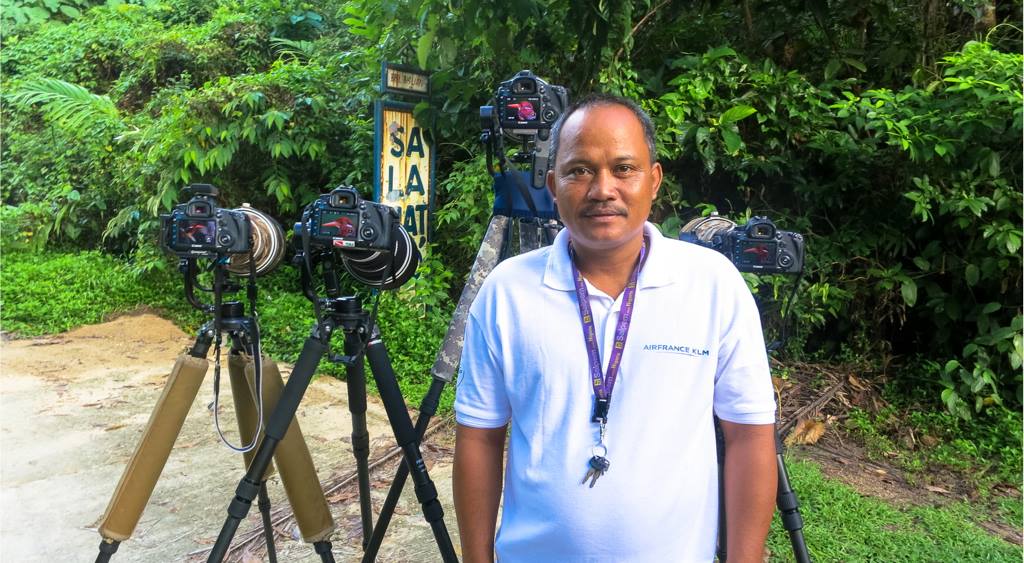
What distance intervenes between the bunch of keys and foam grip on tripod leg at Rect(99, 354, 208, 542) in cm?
126

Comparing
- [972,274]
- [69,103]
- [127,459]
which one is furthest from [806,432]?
[69,103]

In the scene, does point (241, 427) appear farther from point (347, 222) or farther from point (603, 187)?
point (603, 187)

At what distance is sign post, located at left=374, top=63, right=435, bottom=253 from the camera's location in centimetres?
453

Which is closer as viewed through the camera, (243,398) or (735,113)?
(243,398)

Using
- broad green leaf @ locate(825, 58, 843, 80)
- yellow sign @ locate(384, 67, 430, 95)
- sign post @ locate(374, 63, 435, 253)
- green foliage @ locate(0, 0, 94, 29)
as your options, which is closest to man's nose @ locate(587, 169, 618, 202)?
sign post @ locate(374, 63, 435, 253)

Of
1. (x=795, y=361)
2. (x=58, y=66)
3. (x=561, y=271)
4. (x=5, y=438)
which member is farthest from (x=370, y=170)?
(x=58, y=66)

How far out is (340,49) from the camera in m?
6.30

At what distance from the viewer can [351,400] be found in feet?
7.30

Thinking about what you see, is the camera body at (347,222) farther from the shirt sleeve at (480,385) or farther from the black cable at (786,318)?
the black cable at (786,318)

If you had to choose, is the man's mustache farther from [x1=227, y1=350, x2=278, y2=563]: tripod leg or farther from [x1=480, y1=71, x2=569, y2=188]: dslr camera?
[x1=227, y1=350, x2=278, y2=563]: tripod leg

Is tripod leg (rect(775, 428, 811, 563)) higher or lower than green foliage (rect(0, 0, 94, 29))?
lower

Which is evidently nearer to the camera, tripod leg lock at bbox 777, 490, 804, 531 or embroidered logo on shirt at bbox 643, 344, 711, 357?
embroidered logo on shirt at bbox 643, 344, 711, 357

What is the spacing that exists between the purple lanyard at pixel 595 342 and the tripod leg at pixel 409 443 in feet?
2.90

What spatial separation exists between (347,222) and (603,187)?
820 millimetres
